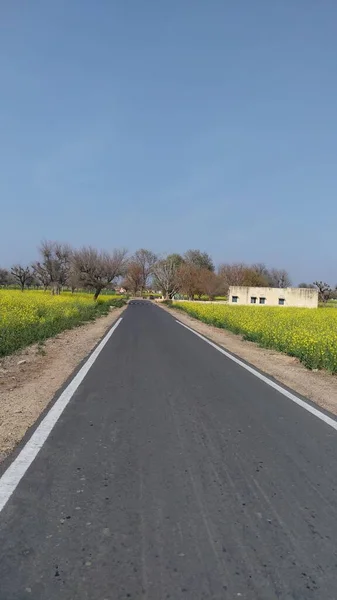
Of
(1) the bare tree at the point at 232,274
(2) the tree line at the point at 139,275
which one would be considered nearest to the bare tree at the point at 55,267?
(2) the tree line at the point at 139,275

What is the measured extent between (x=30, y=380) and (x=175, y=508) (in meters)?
6.14

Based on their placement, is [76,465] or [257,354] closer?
[76,465]

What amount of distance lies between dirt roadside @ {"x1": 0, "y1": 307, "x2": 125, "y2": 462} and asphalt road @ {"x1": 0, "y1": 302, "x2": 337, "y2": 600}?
0.49m

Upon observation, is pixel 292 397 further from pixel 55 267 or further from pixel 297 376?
pixel 55 267

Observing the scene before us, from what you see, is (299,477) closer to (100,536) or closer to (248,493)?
(248,493)

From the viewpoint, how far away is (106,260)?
66.5 metres

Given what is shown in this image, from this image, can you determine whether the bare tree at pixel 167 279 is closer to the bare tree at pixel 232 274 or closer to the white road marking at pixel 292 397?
the bare tree at pixel 232 274

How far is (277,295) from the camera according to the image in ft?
257

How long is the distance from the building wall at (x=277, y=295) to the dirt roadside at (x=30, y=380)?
6298 centimetres

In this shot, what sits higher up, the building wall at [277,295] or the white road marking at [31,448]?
the building wall at [277,295]

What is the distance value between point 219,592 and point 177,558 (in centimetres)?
39

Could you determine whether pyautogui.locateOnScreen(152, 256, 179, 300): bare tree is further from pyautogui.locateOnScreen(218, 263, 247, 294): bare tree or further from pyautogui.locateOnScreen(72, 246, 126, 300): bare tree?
pyautogui.locateOnScreen(72, 246, 126, 300): bare tree

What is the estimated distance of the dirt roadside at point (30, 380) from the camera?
5.93 meters

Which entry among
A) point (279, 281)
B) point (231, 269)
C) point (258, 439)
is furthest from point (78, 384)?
point (279, 281)
